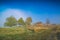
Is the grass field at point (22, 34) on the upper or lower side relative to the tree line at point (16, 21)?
lower

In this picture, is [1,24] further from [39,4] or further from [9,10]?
[39,4]

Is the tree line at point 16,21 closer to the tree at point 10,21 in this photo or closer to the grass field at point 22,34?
the tree at point 10,21

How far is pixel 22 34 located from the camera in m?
3.13

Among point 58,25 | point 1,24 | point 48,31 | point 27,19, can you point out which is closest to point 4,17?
point 1,24

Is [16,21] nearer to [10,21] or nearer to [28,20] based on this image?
[10,21]

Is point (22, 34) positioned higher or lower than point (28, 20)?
lower

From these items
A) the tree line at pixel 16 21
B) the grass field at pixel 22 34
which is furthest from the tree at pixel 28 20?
the grass field at pixel 22 34

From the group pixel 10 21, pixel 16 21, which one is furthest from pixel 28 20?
pixel 10 21

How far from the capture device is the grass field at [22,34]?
3.11m

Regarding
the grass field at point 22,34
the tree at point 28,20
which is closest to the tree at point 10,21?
the grass field at point 22,34

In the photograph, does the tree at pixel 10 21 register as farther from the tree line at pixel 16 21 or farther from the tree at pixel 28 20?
the tree at pixel 28 20

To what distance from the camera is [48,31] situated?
3.12 metres

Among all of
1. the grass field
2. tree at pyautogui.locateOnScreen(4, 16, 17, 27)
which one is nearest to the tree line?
tree at pyautogui.locateOnScreen(4, 16, 17, 27)

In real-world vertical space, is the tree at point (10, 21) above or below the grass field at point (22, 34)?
above
